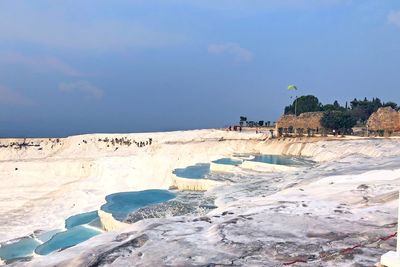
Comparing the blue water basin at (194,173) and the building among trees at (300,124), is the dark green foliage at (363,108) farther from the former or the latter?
the blue water basin at (194,173)

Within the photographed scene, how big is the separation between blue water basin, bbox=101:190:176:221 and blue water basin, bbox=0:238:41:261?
309 cm

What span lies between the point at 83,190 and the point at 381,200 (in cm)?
2603

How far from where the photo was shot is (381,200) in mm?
10922

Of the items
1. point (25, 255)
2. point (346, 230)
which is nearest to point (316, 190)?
point (346, 230)

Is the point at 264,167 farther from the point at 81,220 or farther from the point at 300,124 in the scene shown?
the point at 300,124

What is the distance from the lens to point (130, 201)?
1962 centimetres

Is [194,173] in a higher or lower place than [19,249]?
higher

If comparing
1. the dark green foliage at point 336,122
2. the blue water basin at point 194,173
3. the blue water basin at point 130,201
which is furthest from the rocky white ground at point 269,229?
the dark green foliage at point 336,122

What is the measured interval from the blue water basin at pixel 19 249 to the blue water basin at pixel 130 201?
3.09 meters

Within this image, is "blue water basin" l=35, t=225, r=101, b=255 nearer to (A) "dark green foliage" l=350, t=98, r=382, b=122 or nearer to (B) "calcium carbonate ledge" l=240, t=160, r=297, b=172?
(B) "calcium carbonate ledge" l=240, t=160, r=297, b=172

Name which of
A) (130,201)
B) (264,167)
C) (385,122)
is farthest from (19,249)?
(385,122)

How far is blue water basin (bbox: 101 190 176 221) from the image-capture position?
1697cm

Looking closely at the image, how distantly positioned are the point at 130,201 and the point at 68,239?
4673mm

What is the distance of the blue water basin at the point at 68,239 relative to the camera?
14.2 m
